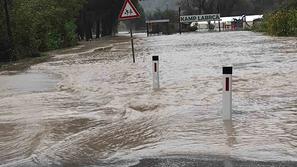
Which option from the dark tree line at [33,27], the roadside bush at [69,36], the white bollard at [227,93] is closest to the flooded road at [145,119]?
the white bollard at [227,93]

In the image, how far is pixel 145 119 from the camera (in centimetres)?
948

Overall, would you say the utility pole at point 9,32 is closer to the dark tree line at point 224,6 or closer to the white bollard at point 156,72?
the white bollard at point 156,72

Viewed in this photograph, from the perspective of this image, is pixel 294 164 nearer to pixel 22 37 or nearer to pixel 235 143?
pixel 235 143

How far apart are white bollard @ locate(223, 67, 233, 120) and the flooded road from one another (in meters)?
0.18

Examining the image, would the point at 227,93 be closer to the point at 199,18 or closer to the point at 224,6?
the point at 199,18

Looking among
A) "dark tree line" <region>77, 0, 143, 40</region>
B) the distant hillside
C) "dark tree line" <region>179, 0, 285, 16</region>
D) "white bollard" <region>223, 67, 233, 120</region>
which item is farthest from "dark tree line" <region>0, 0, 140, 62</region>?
the distant hillside

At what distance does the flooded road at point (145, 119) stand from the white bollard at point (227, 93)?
0.18m

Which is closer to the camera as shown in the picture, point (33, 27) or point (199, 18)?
→ point (33, 27)

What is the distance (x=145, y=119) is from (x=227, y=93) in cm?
181

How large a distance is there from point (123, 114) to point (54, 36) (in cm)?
3315

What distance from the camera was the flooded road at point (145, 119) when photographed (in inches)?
276

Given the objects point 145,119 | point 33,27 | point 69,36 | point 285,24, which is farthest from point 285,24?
point 145,119

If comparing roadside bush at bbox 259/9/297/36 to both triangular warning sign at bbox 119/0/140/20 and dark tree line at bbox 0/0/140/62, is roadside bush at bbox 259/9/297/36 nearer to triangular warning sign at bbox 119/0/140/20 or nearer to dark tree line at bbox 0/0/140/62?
dark tree line at bbox 0/0/140/62

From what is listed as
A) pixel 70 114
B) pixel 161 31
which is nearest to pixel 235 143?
pixel 70 114
